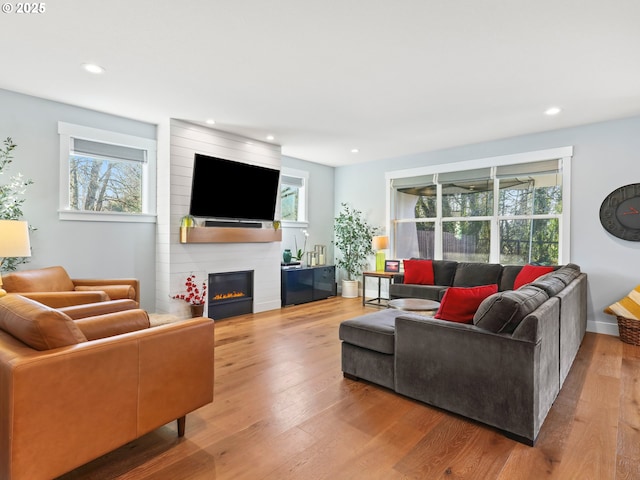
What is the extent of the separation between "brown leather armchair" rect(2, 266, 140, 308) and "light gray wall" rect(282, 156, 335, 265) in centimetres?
309

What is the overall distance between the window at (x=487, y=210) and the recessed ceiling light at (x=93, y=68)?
4751mm

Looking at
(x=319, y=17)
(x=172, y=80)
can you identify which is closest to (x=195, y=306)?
(x=172, y=80)

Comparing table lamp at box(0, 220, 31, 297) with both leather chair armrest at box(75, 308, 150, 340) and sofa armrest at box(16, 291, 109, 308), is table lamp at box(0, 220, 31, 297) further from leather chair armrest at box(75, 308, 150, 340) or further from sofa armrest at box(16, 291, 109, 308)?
leather chair armrest at box(75, 308, 150, 340)

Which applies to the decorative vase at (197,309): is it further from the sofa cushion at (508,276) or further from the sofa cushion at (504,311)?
the sofa cushion at (508,276)

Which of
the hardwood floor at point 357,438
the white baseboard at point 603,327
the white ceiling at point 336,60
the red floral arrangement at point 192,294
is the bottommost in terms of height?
the hardwood floor at point 357,438

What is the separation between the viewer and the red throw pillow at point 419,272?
5410 millimetres

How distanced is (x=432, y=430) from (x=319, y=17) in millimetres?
2790

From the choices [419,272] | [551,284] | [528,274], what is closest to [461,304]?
[551,284]

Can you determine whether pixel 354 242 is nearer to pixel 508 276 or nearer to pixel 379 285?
pixel 379 285

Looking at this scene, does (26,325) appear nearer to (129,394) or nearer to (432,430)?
(129,394)

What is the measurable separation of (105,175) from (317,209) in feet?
12.2

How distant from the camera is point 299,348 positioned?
3.71 meters

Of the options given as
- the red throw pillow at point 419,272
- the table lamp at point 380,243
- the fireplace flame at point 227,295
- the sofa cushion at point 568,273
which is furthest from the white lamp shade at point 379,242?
the sofa cushion at point 568,273

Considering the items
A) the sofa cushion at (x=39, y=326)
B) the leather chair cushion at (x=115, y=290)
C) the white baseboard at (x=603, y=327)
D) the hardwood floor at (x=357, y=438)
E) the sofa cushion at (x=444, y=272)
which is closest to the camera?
the sofa cushion at (x=39, y=326)
